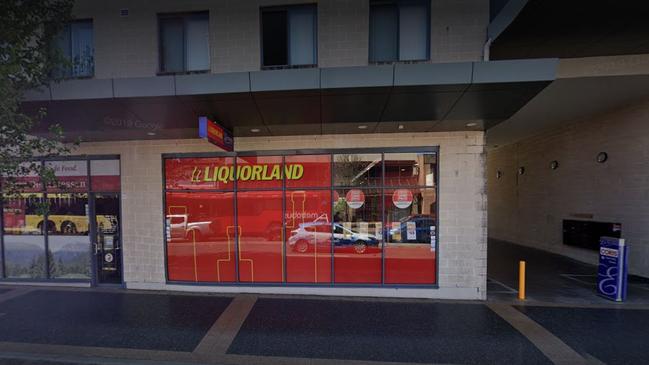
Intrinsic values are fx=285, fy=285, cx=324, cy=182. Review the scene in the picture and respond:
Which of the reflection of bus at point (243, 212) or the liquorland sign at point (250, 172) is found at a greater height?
the liquorland sign at point (250, 172)

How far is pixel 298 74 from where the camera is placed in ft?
14.4

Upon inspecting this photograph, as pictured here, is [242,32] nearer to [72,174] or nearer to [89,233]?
[72,174]

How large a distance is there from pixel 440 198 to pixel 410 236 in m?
1.07

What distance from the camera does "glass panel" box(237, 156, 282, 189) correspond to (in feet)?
21.6

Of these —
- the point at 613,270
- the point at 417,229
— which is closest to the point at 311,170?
the point at 417,229

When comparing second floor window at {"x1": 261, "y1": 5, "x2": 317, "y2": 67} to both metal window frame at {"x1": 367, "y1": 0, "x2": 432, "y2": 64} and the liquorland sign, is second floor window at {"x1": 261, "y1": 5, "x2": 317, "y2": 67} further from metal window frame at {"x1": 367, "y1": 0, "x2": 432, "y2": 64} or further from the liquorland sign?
the liquorland sign

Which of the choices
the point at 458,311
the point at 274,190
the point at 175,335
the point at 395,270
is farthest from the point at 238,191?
the point at 458,311

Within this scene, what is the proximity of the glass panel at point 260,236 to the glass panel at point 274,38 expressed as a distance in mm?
2892

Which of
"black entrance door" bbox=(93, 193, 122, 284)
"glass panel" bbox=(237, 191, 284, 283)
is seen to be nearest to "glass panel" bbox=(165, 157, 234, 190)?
"glass panel" bbox=(237, 191, 284, 283)

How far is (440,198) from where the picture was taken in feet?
20.2

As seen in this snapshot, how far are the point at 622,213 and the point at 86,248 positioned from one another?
14333 millimetres

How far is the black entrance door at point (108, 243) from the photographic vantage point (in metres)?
6.88

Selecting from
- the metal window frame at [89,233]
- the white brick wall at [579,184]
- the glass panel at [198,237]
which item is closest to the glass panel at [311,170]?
the glass panel at [198,237]

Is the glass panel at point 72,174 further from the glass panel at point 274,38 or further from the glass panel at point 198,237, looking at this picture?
the glass panel at point 274,38
